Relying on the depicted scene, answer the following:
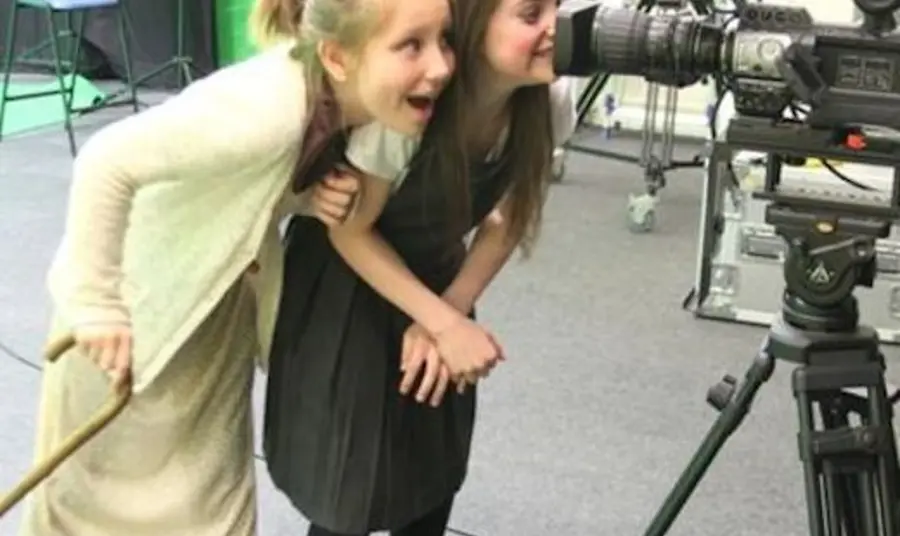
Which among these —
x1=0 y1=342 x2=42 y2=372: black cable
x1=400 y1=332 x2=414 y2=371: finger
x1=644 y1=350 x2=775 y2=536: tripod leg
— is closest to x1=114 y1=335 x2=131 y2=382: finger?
x1=400 y1=332 x2=414 y2=371: finger

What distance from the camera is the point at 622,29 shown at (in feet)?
3.95

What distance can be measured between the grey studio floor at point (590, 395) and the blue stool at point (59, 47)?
797 mm

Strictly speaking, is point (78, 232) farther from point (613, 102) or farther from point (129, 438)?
point (613, 102)

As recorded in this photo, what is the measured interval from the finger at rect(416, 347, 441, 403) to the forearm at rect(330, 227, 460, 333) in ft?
0.08

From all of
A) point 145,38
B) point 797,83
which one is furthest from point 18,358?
point 145,38

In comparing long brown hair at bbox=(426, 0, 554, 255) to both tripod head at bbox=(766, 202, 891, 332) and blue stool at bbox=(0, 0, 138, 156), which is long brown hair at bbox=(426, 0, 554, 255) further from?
Result: blue stool at bbox=(0, 0, 138, 156)

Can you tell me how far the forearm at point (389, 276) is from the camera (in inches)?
51.4

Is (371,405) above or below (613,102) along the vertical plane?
above

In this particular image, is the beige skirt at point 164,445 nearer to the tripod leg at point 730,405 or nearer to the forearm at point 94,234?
the forearm at point 94,234

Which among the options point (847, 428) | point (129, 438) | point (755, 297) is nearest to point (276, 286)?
point (129, 438)

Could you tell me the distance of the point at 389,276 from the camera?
1309 millimetres

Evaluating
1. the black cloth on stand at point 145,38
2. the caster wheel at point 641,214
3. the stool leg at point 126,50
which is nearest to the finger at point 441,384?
the caster wheel at point 641,214

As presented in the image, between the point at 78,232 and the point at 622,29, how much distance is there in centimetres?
54

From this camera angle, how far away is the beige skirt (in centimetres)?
140
